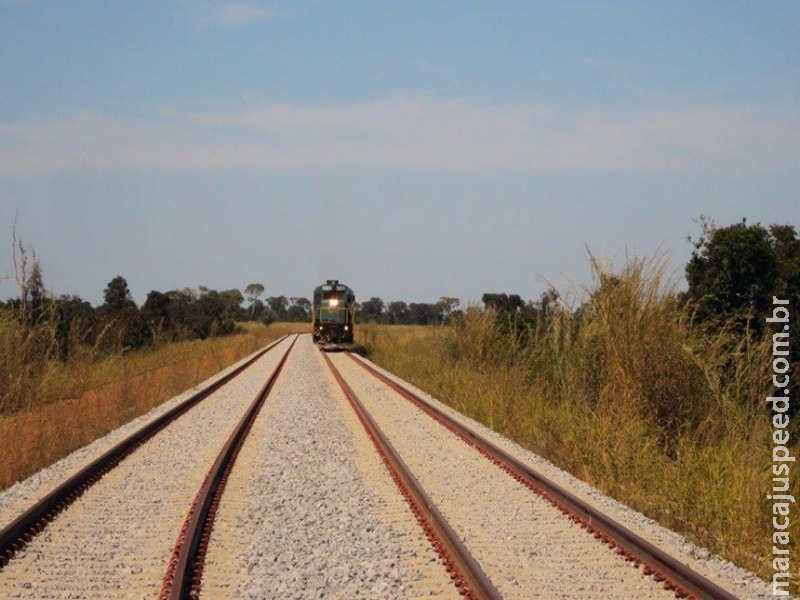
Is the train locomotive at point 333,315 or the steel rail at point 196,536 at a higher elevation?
the train locomotive at point 333,315

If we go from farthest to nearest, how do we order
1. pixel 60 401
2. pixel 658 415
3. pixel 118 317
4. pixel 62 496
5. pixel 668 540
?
1. pixel 118 317
2. pixel 60 401
3. pixel 658 415
4. pixel 62 496
5. pixel 668 540

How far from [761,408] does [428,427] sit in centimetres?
617

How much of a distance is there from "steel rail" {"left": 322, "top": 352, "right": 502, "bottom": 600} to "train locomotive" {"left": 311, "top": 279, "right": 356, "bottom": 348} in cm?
3174

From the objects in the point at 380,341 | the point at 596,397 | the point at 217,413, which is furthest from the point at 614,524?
the point at 380,341

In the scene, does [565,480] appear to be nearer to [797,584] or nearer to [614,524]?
[614,524]

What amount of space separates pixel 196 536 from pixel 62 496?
7.78 feet

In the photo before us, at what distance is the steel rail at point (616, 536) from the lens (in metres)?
6.25

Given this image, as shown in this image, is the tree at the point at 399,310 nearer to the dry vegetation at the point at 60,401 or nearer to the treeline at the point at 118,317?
the treeline at the point at 118,317

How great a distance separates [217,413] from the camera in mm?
17984

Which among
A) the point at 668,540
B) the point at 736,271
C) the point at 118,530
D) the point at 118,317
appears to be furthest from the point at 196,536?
the point at 118,317

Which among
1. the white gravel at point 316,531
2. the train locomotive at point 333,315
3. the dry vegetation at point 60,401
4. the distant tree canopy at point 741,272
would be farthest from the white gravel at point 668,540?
the train locomotive at point 333,315

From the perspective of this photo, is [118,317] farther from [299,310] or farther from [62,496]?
[299,310]

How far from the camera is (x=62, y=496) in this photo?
30.7ft

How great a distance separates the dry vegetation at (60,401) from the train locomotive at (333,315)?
18.0m
